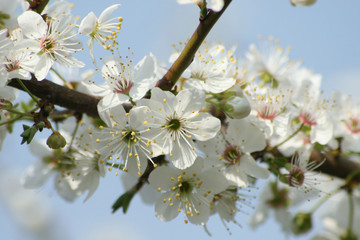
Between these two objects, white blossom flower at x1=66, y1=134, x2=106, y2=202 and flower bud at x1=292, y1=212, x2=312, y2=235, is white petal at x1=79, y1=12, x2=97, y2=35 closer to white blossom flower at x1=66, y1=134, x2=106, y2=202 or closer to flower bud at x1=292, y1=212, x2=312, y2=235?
white blossom flower at x1=66, y1=134, x2=106, y2=202

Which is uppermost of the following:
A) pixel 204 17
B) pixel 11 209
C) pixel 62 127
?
pixel 204 17

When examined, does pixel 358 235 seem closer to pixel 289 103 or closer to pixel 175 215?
pixel 289 103

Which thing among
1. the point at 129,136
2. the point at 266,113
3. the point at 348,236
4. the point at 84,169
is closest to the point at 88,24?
the point at 129,136

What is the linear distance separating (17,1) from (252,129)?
145cm

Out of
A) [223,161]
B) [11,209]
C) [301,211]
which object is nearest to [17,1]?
[223,161]

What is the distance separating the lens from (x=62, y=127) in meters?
2.67

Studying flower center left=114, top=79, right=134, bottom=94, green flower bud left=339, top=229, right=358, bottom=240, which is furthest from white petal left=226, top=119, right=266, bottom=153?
green flower bud left=339, top=229, right=358, bottom=240

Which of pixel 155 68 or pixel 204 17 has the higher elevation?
pixel 204 17

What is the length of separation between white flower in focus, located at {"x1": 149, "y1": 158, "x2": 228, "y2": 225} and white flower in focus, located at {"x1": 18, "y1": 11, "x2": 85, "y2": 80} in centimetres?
67

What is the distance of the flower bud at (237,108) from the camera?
6.98 ft

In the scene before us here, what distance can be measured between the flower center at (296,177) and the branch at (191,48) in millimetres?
818

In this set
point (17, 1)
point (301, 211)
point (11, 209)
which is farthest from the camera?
point (11, 209)

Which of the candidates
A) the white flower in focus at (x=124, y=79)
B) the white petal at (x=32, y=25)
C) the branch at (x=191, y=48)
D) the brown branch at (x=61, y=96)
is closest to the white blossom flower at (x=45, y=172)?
the brown branch at (x=61, y=96)

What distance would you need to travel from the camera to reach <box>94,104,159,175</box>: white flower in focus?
200 centimetres
